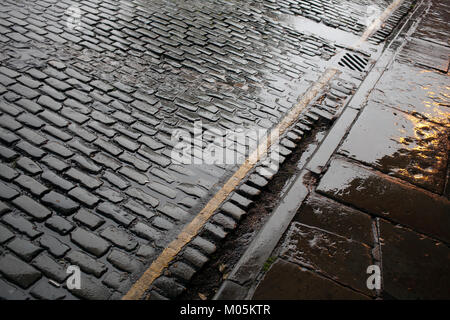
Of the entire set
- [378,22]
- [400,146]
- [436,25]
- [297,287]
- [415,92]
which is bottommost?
[297,287]

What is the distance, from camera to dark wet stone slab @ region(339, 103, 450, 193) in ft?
12.4

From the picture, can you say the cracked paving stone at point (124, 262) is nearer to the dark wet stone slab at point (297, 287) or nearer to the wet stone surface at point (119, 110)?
the wet stone surface at point (119, 110)

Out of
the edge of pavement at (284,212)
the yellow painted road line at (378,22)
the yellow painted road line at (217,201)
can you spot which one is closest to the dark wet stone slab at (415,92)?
the edge of pavement at (284,212)

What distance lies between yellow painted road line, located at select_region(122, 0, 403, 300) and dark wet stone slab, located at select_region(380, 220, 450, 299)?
56.0 inches

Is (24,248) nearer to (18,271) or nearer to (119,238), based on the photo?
(18,271)

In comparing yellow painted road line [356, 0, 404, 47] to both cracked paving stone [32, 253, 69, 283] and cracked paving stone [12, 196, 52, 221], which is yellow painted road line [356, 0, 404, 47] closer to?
cracked paving stone [12, 196, 52, 221]

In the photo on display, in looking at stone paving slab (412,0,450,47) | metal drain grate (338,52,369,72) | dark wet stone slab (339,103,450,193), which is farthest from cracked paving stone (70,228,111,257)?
stone paving slab (412,0,450,47)

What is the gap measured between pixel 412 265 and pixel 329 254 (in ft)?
2.24

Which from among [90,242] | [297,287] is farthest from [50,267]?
[297,287]

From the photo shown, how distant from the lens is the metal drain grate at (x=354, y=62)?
5.73m

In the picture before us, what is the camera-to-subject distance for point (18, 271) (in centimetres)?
242

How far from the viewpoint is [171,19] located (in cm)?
609

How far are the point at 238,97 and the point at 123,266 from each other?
2752 mm

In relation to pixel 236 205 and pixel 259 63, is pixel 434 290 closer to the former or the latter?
pixel 236 205
